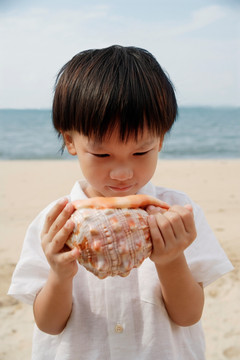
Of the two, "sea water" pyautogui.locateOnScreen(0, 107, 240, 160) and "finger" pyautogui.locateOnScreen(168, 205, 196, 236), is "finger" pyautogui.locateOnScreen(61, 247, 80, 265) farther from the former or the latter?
"sea water" pyautogui.locateOnScreen(0, 107, 240, 160)

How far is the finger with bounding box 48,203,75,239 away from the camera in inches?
66.7

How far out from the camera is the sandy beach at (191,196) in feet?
12.4

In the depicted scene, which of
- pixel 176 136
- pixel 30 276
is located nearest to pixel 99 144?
pixel 30 276

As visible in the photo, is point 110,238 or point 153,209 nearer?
point 110,238

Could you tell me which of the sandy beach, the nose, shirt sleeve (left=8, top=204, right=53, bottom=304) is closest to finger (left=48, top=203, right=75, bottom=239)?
the nose

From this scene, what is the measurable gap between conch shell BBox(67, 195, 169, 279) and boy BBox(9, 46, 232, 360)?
8 cm

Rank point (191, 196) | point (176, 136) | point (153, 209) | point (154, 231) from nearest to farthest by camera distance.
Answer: point (154, 231) → point (153, 209) → point (191, 196) → point (176, 136)

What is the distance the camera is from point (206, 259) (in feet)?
7.14

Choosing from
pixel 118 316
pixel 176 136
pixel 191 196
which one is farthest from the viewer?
pixel 176 136

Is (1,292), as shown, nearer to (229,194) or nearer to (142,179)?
(142,179)

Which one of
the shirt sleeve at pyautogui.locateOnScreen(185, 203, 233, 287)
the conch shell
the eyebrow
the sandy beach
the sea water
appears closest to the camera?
the conch shell

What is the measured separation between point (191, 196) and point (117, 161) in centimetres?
751

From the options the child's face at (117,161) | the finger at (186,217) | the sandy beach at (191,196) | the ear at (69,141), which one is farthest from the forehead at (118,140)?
the sandy beach at (191,196)

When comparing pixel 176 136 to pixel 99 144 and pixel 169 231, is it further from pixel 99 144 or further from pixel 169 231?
pixel 169 231
